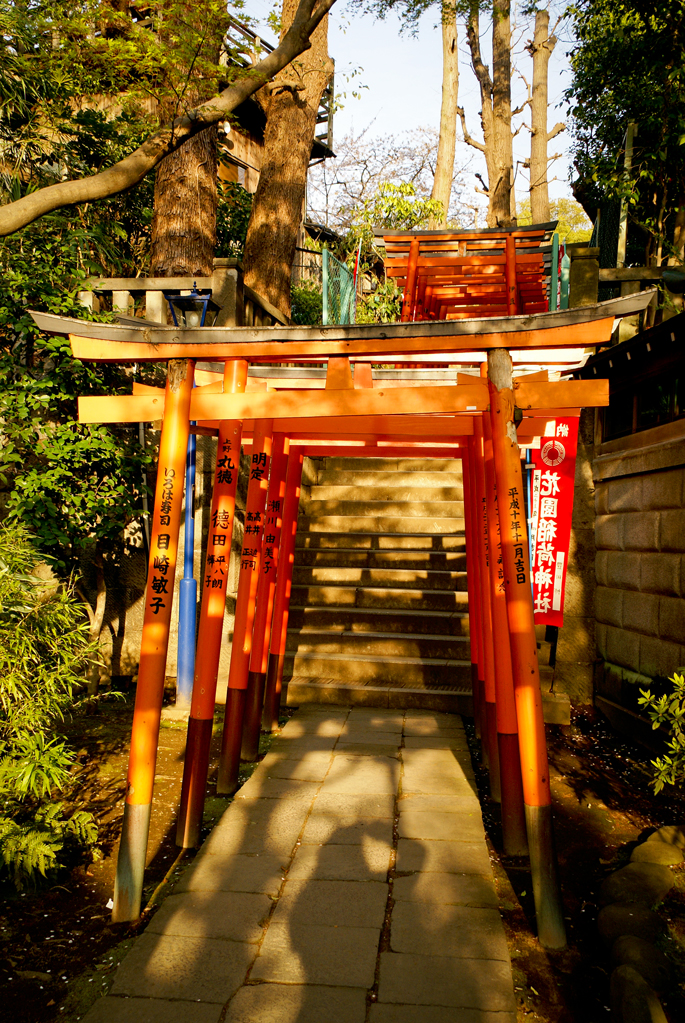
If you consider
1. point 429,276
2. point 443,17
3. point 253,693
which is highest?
point 443,17

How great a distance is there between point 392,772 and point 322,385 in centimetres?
307

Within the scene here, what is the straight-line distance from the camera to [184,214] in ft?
32.1

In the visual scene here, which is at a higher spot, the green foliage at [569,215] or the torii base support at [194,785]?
the green foliage at [569,215]

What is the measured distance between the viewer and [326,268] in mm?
11414

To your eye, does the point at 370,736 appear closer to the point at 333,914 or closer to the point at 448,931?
the point at 333,914

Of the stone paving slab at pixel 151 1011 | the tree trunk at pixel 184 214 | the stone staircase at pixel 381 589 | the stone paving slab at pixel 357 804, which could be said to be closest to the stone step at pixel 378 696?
the stone staircase at pixel 381 589

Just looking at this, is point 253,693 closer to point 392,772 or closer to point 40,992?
point 392,772

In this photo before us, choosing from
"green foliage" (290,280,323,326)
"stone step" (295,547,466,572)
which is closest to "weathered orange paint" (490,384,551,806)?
"stone step" (295,547,466,572)

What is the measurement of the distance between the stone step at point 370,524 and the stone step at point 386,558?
0.47 meters

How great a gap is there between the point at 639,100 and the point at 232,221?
7801 mm

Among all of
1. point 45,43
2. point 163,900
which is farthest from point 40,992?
point 45,43

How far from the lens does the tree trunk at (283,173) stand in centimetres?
1172

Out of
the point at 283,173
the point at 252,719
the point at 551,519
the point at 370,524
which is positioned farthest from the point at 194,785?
the point at 283,173

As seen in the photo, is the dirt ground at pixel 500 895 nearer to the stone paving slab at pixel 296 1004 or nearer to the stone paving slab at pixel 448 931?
the stone paving slab at pixel 448 931
